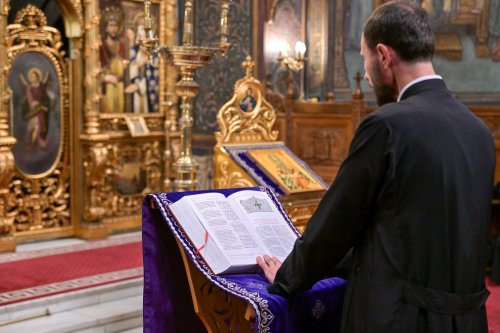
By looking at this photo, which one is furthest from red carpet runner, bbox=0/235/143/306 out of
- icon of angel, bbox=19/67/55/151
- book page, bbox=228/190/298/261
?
book page, bbox=228/190/298/261

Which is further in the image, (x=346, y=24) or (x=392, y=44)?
(x=346, y=24)

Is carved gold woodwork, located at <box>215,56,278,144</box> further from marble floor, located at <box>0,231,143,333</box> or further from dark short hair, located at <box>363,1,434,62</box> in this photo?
dark short hair, located at <box>363,1,434,62</box>

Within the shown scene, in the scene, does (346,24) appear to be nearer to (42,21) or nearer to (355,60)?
Result: (355,60)

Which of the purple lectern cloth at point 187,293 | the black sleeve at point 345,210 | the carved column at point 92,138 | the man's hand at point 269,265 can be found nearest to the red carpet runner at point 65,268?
the carved column at point 92,138

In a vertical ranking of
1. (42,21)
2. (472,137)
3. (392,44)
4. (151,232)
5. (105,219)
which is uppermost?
(42,21)

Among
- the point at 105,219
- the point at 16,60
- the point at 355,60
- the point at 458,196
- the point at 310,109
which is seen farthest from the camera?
the point at 355,60

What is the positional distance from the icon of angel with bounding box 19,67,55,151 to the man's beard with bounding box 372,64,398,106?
A: 542 centimetres

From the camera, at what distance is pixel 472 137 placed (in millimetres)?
2252

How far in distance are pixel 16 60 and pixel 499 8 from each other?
5896 mm

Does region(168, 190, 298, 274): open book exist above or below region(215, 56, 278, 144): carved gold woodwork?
below

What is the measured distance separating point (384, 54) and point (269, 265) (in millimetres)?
859

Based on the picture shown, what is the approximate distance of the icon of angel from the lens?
23.5 ft

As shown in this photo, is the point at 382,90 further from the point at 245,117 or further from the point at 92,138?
the point at 92,138

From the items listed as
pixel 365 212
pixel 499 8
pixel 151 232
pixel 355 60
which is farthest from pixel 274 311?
pixel 355 60
